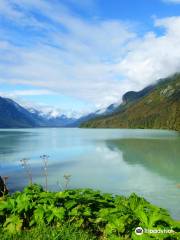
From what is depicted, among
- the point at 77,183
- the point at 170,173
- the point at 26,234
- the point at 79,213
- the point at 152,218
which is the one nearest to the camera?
the point at 152,218

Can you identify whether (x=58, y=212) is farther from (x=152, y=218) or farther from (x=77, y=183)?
(x=77, y=183)

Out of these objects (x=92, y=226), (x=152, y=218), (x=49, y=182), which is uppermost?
(x=152, y=218)

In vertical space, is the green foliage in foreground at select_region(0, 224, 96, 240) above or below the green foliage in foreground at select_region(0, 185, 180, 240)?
below

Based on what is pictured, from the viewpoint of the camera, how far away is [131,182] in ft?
114

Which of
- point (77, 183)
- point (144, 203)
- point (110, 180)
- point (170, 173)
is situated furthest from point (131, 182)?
point (144, 203)

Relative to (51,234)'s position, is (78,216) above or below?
above

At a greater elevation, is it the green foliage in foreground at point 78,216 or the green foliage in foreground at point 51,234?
the green foliage in foreground at point 78,216

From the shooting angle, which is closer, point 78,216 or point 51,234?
point 51,234

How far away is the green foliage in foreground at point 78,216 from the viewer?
28.6ft

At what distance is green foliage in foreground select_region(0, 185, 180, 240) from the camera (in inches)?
343

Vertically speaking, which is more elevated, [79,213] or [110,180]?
[79,213]

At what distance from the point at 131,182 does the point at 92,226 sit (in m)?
25.5

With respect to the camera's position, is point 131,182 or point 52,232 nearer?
point 52,232

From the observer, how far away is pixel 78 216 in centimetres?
977
